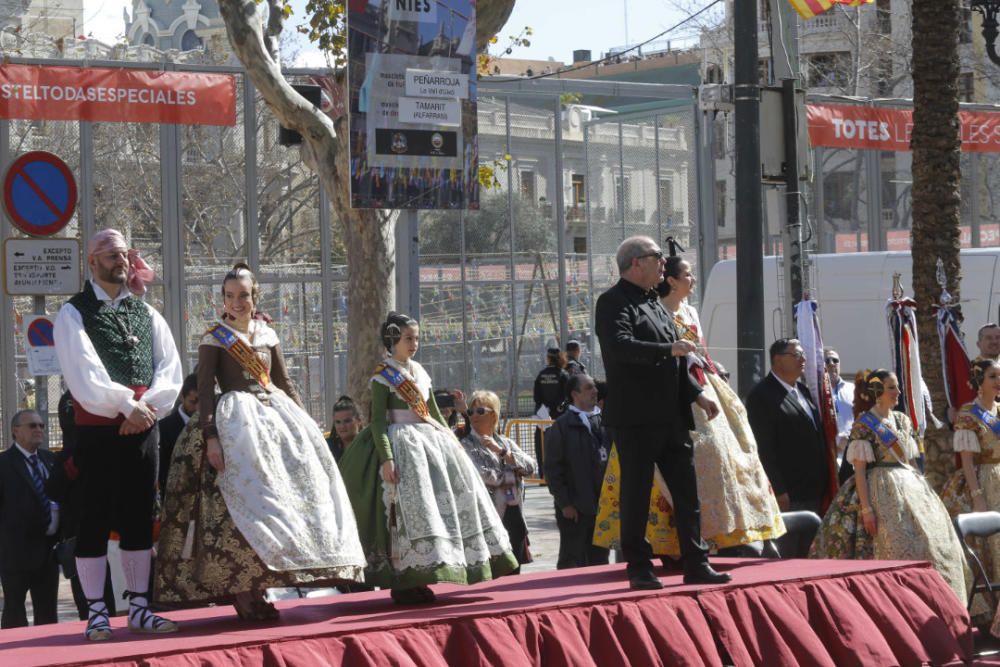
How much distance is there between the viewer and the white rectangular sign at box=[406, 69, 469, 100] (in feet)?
33.8

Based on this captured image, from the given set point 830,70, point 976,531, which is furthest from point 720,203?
point 976,531

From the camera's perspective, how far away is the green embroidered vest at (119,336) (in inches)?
267

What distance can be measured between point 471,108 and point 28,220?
2998 millimetres

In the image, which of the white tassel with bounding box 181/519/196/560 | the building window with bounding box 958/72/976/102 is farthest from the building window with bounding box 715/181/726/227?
the white tassel with bounding box 181/519/196/560

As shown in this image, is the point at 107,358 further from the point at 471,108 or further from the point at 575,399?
the point at 575,399

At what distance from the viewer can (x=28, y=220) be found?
1084 centimetres

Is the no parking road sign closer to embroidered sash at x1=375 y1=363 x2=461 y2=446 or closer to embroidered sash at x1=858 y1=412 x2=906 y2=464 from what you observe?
embroidered sash at x1=375 y1=363 x2=461 y2=446

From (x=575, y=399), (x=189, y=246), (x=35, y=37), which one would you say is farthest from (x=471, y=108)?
(x=35, y=37)

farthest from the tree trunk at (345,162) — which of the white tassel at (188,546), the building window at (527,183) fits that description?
the building window at (527,183)

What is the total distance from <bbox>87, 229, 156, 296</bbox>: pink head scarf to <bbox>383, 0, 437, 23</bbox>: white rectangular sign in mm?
3696

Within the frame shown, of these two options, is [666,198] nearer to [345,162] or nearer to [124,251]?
[345,162]

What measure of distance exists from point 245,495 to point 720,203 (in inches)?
763

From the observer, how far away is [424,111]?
1035 cm

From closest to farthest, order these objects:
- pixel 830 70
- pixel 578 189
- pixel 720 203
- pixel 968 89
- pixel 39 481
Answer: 1. pixel 39 481
2. pixel 578 189
3. pixel 720 203
4. pixel 830 70
5. pixel 968 89
